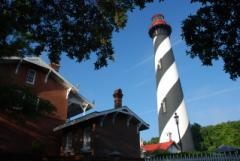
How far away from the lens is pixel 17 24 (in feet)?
39.6

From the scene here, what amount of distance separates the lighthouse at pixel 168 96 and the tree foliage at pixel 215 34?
2281cm

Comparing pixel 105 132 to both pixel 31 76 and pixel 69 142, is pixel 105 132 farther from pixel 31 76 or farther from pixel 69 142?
pixel 31 76

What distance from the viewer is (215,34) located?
1258 centimetres

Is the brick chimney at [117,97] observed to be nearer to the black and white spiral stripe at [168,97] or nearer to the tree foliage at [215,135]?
the black and white spiral stripe at [168,97]

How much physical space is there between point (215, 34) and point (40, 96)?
17804 mm

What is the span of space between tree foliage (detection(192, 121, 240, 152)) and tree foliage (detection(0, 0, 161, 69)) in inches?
1484

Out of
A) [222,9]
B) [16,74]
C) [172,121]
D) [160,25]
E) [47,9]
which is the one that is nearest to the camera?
[222,9]

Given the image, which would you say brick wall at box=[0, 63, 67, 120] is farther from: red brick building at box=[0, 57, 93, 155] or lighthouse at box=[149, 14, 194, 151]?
lighthouse at box=[149, 14, 194, 151]

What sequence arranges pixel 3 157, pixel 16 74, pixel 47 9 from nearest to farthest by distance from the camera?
1. pixel 47 9
2. pixel 3 157
3. pixel 16 74

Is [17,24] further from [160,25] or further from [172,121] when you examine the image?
[160,25]

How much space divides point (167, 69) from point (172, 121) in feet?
27.1

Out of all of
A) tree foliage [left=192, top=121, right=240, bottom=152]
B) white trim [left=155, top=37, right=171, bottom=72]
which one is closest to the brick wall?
white trim [left=155, top=37, right=171, bottom=72]

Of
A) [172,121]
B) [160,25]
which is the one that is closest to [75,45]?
[172,121]

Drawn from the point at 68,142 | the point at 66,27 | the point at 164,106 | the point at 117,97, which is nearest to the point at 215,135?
the point at 164,106
